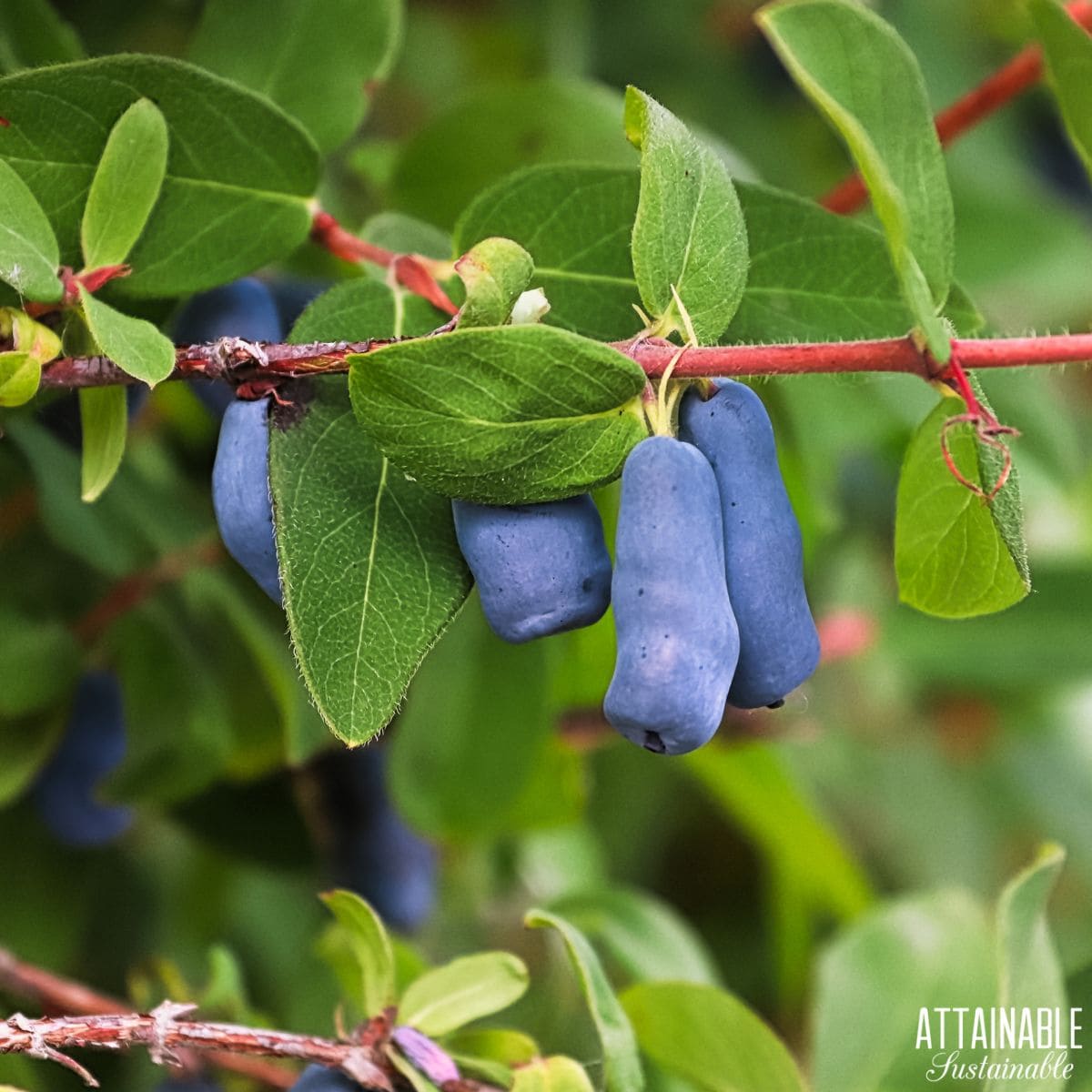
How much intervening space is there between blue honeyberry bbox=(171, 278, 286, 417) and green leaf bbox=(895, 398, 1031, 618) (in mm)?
292

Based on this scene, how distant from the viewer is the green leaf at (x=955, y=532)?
0.52m

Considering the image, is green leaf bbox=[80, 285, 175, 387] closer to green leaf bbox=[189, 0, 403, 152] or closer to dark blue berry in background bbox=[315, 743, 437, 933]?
green leaf bbox=[189, 0, 403, 152]

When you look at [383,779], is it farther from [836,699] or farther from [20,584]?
[836,699]

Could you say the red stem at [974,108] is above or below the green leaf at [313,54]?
below

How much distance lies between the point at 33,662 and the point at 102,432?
10.2 inches

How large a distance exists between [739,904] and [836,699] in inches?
11.9

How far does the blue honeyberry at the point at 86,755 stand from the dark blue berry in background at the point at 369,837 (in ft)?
0.58

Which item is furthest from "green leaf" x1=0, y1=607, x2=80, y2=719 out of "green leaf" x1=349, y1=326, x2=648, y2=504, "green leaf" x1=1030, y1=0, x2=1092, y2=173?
"green leaf" x1=1030, y1=0, x2=1092, y2=173

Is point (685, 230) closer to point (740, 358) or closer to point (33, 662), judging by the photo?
point (740, 358)

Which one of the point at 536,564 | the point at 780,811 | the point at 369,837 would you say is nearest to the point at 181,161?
the point at 536,564

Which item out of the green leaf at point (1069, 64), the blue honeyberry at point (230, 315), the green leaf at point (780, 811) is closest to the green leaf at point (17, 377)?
the blue honeyberry at point (230, 315)

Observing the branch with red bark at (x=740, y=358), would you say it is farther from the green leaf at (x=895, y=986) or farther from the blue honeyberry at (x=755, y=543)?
the green leaf at (x=895, y=986)

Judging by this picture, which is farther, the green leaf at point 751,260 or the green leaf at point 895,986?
the green leaf at point 895,986

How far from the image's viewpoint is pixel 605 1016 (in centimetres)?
65
